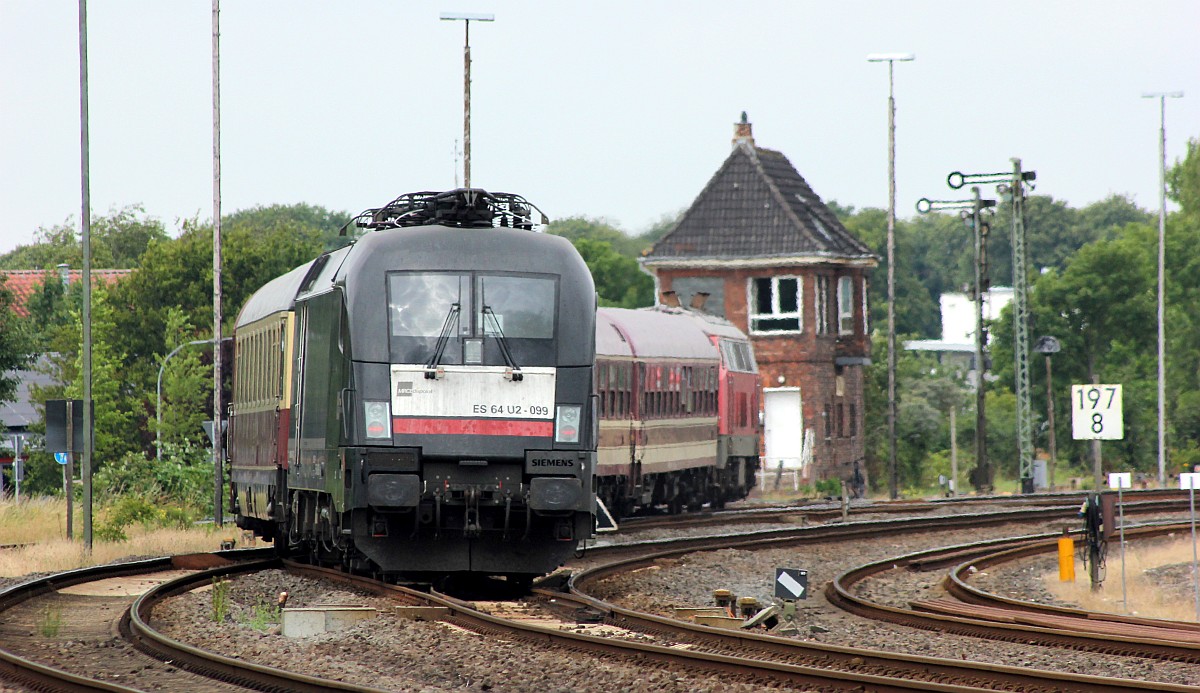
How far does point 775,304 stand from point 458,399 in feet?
130

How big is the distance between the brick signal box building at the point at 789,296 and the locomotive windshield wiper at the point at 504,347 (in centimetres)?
3645

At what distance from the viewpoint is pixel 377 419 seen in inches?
623

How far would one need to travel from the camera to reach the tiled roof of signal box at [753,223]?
5541 centimetres

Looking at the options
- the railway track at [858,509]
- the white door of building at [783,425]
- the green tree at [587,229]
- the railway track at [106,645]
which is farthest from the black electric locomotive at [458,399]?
the green tree at [587,229]

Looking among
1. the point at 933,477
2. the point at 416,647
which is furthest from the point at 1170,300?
the point at 416,647

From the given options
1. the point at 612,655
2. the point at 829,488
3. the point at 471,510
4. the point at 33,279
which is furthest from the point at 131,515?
the point at 33,279

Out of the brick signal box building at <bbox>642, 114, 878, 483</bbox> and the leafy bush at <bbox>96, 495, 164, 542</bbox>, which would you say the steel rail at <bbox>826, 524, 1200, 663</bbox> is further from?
the brick signal box building at <bbox>642, 114, 878, 483</bbox>

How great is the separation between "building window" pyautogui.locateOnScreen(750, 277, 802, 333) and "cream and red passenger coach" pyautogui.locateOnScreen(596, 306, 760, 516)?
45.8 feet

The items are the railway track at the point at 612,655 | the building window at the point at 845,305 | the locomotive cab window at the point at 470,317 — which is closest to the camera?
the railway track at the point at 612,655

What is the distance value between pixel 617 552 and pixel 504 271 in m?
7.91

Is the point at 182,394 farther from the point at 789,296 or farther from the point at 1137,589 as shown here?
the point at 1137,589

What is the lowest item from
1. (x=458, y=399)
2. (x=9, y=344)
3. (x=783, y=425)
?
(x=783, y=425)

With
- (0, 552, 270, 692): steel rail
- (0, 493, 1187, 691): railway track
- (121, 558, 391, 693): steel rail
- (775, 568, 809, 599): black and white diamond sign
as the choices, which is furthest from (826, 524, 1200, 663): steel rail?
(0, 552, 270, 692): steel rail

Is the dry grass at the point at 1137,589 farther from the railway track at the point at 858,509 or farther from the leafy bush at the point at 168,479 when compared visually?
the leafy bush at the point at 168,479
